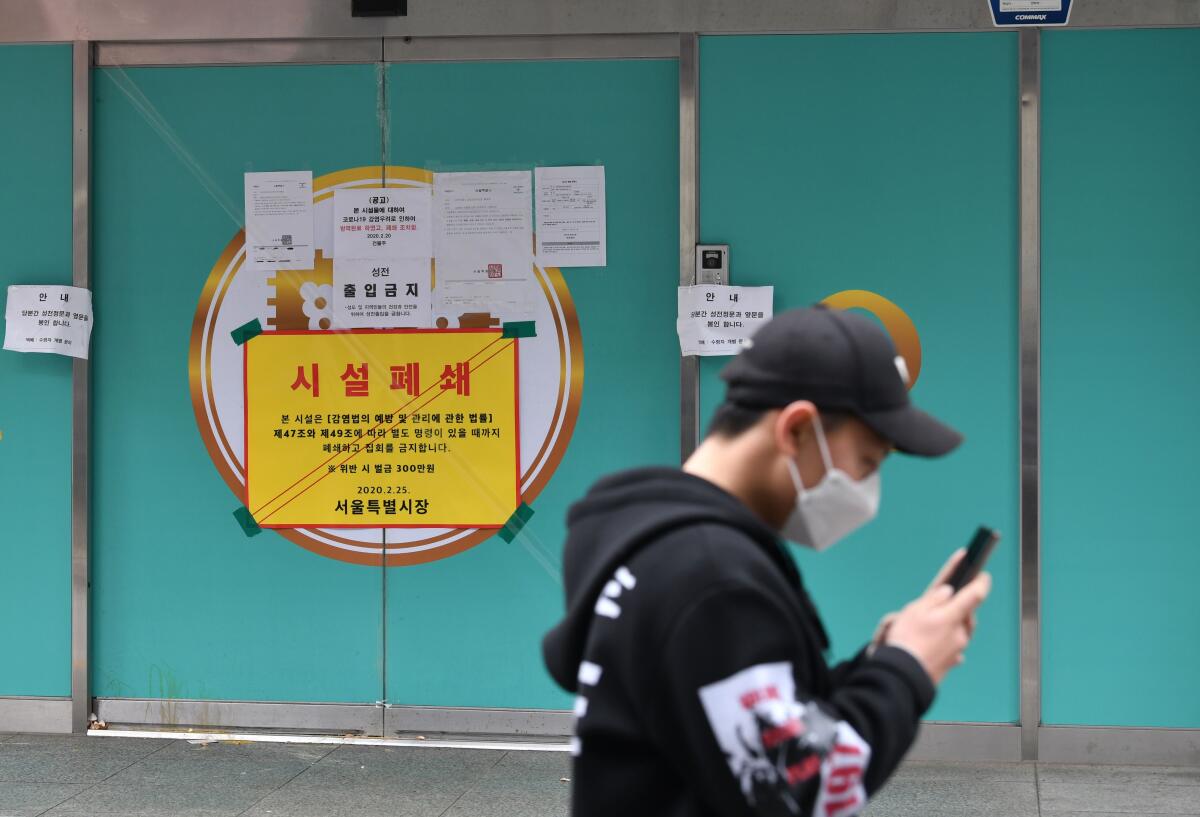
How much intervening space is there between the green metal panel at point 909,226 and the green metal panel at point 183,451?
1.80 metres

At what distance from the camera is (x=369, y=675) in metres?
5.69

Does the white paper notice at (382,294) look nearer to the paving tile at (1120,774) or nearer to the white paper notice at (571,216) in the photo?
the white paper notice at (571,216)

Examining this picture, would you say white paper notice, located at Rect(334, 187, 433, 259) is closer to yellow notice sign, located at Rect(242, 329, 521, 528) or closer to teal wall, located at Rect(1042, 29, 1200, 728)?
yellow notice sign, located at Rect(242, 329, 521, 528)

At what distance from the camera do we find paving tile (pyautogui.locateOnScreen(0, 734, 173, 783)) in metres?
5.20

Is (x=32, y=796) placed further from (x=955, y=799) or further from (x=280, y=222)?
(x=955, y=799)

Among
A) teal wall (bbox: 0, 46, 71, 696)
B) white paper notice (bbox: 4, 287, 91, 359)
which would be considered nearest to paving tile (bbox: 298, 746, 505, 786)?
teal wall (bbox: 0, 46, 71, 696)

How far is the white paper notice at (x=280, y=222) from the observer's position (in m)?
5.66

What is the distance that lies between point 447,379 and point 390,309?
15.3 inches

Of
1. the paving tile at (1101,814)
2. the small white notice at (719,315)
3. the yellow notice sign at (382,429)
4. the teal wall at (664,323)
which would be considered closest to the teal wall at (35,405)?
the teal wall at (664,323)

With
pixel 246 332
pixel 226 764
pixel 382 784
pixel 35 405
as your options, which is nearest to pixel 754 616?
pixel 382 784

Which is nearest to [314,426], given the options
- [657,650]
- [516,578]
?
[516,578]

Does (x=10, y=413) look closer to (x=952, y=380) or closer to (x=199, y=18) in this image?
(x=199, y=18)

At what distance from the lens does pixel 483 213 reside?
219 inches

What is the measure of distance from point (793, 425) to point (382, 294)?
4196 millimetres
